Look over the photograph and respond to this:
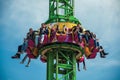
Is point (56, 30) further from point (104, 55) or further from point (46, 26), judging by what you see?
point (104, 55)

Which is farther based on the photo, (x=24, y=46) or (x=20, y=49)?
(x=20, y=49)

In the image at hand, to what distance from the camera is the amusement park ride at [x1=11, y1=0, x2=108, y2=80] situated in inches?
3930

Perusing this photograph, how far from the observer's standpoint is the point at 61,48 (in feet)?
330

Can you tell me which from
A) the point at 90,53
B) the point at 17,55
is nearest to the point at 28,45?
the point at 17,55

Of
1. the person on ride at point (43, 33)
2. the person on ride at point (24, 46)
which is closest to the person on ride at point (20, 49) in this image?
the person on ride at point (24, 46)

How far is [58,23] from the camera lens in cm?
10094

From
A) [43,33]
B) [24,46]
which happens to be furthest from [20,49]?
[43,33]

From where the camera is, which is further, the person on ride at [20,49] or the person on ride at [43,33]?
the person on ride at [20,49]

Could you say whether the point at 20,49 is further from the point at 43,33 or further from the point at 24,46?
the point at 43,33

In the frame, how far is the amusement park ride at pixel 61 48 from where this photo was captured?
327ft

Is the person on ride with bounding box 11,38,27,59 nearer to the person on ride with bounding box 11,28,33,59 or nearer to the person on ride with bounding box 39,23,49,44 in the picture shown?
the person on ride with bounding box 11,28,33,59

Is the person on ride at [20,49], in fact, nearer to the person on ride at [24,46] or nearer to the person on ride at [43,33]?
the person on ride at [24,46]

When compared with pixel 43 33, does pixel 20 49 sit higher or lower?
lower

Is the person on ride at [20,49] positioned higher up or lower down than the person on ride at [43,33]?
lower down
